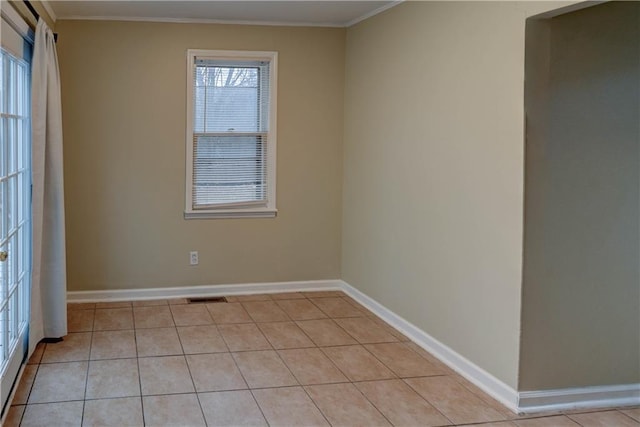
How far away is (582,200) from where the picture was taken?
125 inches

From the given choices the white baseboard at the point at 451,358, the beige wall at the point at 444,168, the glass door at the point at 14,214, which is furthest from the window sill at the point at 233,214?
the glass door at the point at 14,214

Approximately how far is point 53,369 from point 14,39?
69.9 inches

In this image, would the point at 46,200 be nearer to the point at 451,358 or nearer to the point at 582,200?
the point at 451,358

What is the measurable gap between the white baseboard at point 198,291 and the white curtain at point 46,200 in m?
1.02

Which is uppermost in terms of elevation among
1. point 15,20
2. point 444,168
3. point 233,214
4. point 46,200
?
point 15,20

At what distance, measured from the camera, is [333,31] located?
17.6 feet

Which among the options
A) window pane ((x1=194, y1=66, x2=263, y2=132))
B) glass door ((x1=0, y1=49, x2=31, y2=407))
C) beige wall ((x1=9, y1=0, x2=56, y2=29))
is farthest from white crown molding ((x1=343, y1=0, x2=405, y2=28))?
glass door ((x1=0, y1=49, x2=31, y2=407))

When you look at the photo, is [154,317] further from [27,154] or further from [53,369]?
[27,154]

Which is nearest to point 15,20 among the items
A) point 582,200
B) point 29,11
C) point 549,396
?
point 29,11

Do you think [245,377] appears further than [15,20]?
Yes

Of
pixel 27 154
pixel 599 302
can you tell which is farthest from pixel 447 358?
pixel 27 154

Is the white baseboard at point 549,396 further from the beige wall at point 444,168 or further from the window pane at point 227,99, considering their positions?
the window pane at point 227,99

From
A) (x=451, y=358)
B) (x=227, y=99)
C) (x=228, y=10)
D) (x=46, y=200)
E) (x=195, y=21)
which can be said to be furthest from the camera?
(x=227, y=99)

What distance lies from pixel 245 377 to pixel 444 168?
1668 mm
